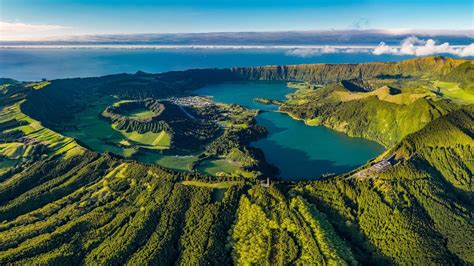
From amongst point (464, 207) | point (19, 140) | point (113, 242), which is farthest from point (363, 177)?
point (19, 140)

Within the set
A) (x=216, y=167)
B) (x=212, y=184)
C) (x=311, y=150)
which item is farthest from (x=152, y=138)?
(x=311, y=150)

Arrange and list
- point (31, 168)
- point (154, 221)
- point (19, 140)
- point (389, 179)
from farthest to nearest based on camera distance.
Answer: point (19, 140), point (31, 168), point (389, 179), point (154, 221)

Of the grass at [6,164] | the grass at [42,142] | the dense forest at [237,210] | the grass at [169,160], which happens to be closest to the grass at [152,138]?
the grass at [169,160]

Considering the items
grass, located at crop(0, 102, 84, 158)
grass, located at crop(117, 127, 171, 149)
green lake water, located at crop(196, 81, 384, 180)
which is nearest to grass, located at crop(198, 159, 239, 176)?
green lake water, located at crop(196, 81, 384, 180)

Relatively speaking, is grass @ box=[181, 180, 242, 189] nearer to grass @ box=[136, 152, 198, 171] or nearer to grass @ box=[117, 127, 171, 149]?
grass @ box=[136, 152, 198, 171]

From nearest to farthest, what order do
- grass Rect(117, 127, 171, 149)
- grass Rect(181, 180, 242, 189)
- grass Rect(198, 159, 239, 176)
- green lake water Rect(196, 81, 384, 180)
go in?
grass Rect(181, 180, 242, 189) → grass Rect(198, 159, 239, 176) → green lake water Rect(196, 81, 384, 180) → grass Rect(117, 127, 171, 149)

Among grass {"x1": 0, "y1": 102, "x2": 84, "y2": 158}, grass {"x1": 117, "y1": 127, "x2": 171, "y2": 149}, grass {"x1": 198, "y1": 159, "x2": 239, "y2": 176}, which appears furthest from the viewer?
grass {"x1": 117, "y1": 127, "x2": 171, "y2": 149}

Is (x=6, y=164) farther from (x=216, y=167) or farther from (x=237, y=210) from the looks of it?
(x=237, y=210)

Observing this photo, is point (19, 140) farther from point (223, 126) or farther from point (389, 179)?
point (389, 179)
